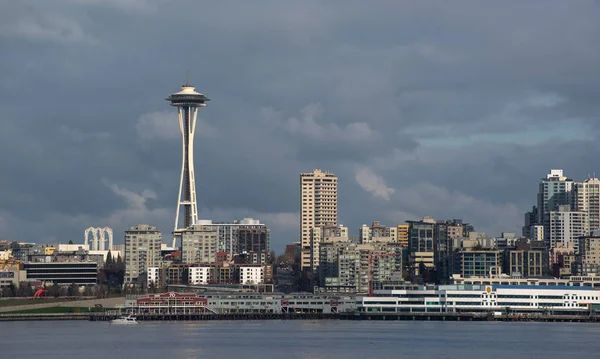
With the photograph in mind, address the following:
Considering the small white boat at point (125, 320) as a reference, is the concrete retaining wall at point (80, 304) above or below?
above

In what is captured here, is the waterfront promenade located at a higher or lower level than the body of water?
higher

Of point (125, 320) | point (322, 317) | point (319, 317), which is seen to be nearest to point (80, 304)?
point (125, 320)

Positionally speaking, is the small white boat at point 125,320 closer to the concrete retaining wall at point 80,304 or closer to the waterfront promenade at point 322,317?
the waterfront promenade at point 322,317

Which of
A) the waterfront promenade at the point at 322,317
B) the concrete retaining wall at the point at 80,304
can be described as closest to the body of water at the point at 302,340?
the waterfront promenade at the point at 322,317

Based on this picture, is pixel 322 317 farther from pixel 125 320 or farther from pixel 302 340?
pixel 302 340

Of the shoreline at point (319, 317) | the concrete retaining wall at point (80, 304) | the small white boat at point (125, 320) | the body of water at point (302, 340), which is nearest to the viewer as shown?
the body of water at point (302, 340)

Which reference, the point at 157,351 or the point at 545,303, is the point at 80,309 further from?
the point at 157,351

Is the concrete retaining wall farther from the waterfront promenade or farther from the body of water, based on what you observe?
the body of water

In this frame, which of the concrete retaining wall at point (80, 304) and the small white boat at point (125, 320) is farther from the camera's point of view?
the concrete retaining wall at point (80, 304)

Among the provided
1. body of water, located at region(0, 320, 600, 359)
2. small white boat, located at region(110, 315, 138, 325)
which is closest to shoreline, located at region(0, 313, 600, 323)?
small white boat, located at region(110, 315, 138, 325)
